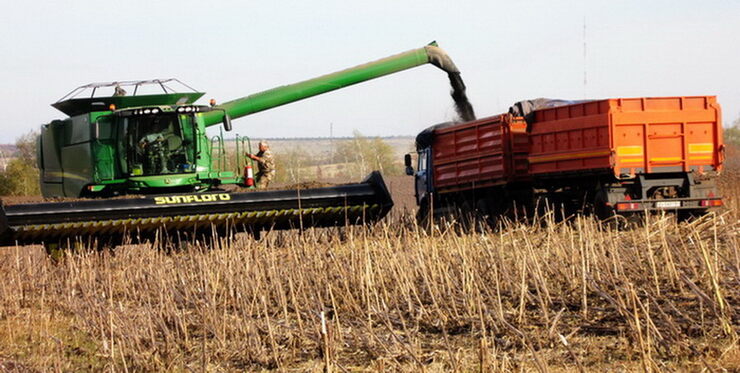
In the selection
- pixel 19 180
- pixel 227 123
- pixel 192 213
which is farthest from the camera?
pixel 19 180

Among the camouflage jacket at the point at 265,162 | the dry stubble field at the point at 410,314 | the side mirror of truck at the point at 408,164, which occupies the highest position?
the camouflage jacket at the point at 265,162

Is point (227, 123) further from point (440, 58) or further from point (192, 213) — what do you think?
point (440, 58)

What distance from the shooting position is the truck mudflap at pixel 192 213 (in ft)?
46.9

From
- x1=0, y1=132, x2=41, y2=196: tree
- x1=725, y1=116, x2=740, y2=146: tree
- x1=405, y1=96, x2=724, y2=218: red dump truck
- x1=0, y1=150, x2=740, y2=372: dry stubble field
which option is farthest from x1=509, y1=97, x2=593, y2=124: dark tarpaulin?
x1=725, y1=116, x2=740, y2=146: tree

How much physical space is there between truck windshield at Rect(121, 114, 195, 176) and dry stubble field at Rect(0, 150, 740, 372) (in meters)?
5.20

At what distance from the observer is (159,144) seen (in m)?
16.8

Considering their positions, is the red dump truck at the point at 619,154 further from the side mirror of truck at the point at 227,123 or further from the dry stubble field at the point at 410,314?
the dry stubble field at the point at 410,314

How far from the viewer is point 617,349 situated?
6164mm

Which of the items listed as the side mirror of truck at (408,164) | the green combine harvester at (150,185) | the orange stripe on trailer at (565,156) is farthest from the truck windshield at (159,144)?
the side mirror of truck at (408,164)

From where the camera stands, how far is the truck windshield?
16609 mm

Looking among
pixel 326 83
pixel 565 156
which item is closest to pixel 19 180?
pixel 326 83

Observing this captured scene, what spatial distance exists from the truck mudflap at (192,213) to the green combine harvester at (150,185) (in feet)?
0.05

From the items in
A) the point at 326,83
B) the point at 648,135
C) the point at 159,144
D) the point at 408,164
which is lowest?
the point at 408,164

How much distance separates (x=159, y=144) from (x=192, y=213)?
83.6 inches
